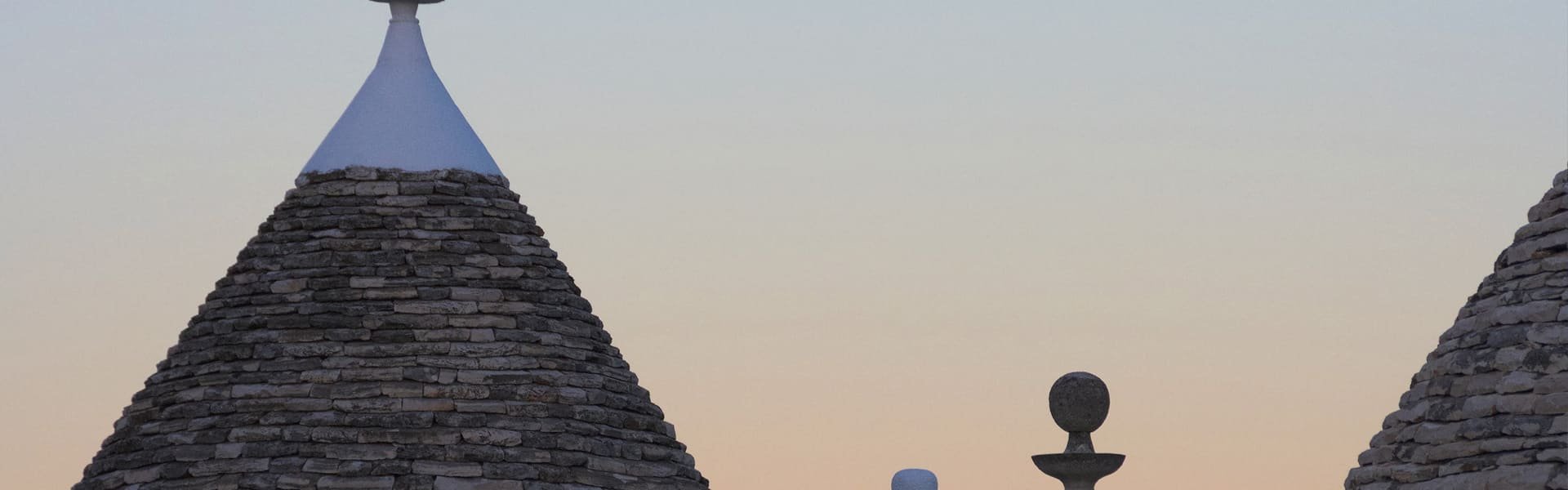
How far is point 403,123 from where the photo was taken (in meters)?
25.4

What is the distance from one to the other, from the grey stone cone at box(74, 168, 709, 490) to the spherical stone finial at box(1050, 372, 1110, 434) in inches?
114

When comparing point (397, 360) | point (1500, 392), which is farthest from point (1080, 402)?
point (397, 360)

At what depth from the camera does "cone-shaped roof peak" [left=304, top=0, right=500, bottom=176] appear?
25.2 meters

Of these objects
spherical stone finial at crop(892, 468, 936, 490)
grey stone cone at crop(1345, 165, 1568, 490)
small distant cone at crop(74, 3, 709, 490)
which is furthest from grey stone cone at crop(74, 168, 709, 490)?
grey stone cone at crop(1345, 165, 1568, 490)

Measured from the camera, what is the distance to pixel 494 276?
24.5 meters

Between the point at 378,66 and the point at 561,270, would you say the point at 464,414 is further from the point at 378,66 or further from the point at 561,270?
the point at 378,66

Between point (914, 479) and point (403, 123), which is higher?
point (403, 123)

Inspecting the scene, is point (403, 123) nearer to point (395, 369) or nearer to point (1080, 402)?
point (395, 369)

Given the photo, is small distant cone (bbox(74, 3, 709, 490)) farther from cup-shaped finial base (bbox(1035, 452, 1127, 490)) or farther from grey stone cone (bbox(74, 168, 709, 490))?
cup-shaped finial base (bbox(1035, 452, 1127, 490))

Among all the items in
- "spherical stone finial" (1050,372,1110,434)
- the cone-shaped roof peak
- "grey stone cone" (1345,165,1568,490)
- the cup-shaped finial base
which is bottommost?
"grey stone cone" (1345,165,1568,490)

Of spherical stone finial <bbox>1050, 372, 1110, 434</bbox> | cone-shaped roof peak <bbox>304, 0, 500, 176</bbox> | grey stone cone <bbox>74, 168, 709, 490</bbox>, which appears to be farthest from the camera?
spherical stone finial <bbox>1050, 372, 1110, 434</bbox>

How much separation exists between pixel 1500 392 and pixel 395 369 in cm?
744

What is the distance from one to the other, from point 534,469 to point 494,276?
5.43 feet

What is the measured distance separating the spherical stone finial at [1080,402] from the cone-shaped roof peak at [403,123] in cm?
456
